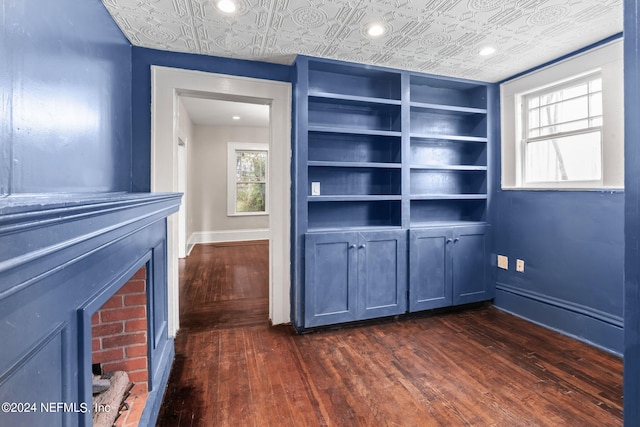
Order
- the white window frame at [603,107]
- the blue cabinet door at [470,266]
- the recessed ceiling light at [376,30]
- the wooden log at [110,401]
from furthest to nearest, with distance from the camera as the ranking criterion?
the blue cabinet door at [470,266], the white window frame at [603,107], the recessed ceiling light at [376,30], the wooden log at [110,401]

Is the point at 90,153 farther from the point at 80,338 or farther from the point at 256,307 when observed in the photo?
the point at 256,307

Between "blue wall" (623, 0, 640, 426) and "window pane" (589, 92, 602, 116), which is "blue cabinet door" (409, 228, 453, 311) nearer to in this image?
"window pane" (589, 92, 602, 116)

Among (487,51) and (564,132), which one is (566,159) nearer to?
(564,132)

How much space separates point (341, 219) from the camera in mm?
3025

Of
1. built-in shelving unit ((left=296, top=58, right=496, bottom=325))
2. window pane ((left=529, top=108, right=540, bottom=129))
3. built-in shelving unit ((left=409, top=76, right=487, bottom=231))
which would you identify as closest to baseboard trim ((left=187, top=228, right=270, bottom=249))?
built-in shelving unit ((left=296, top=58, right=496, bottom=325))

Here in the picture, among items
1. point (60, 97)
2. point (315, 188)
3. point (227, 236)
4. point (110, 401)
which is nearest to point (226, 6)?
point (60, 97)

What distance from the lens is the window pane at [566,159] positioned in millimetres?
2547

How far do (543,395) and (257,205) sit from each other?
20.4 ft

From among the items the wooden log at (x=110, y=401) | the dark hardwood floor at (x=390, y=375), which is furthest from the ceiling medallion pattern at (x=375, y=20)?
the dark hardwood floor at (x=390, y=375)

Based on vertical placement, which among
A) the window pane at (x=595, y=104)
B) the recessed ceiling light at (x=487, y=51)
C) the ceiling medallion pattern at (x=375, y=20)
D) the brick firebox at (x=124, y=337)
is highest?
the recessed ceiling light at (x=487, y=51)

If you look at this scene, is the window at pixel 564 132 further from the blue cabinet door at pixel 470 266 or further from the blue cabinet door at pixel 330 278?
the blue cabinet door at pixel 330 278

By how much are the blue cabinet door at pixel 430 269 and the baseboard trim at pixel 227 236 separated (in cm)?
479

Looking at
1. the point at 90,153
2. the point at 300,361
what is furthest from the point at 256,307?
the point at 90,153

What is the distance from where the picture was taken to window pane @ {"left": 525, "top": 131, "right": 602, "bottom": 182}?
2.55 metres
